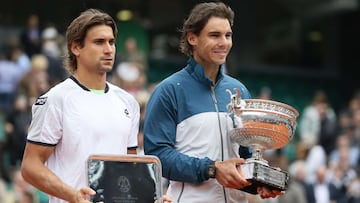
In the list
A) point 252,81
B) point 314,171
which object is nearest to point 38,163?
point 314,171

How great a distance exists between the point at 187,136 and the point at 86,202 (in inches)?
51.8

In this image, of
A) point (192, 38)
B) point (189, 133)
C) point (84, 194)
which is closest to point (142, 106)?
point (192, 38)

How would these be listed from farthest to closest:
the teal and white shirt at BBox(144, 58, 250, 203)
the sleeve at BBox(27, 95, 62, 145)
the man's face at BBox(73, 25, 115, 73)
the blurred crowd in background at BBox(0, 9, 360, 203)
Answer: the blurred crowd in background at BBox(0, 9, 360, 203)
the teal and white shirt at BBox(144, 58, 250, 203)
the man's face at BBox(73, 25, 115, 73)
the sleeve at BBox(27, 95, 62, 145)

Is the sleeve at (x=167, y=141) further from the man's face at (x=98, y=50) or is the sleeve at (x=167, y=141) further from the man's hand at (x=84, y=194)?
the man's hand at (x=84, y=194)

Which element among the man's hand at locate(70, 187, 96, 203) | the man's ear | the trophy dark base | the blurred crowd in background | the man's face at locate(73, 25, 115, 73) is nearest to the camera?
the man's hand at locate(70, 187, 96, 203)

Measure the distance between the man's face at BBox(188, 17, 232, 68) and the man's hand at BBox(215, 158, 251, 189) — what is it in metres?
0.70

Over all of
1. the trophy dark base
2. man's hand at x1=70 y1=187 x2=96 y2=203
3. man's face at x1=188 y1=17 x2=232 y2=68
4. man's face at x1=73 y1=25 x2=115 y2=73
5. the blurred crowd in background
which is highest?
the blurred crowd in background

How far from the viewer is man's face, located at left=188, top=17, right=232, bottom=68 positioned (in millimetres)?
7094

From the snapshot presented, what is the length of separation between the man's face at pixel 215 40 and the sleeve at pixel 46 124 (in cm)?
117

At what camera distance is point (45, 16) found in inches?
875

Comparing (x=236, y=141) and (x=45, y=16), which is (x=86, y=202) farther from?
(x=45, y=16)

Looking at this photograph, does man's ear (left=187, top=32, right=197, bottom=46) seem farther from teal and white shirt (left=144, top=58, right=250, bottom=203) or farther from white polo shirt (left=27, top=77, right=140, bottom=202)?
white polo shirt (left=27, top=77, right=140, bottom=202)

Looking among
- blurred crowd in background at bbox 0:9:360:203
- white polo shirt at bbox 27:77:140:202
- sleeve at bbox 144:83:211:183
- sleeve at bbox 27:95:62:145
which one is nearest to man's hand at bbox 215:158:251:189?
sleeve at bbox 144:83:211:183

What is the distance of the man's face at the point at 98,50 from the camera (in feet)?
21.4
